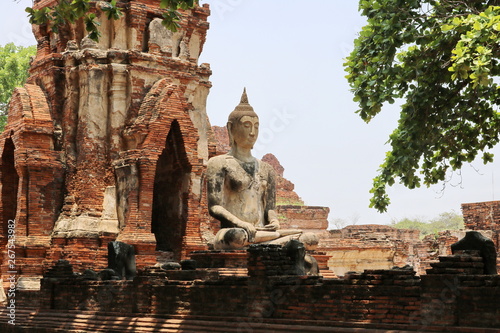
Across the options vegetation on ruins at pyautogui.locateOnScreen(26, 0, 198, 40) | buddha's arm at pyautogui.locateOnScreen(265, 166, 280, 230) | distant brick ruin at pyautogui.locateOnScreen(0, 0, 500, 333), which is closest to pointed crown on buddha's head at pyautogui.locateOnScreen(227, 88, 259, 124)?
buddha's arm at pyautogui.locateOnScreen(265, 166, 280, 230)

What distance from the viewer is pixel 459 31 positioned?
35.4 feet

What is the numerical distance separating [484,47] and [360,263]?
1228 centimetres

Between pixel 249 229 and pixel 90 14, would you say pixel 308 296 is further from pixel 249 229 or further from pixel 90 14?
pixel 90 14

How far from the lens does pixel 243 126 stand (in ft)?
41.7

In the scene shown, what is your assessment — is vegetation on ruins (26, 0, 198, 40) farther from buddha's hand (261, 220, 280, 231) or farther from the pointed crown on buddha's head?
buddha's hand (261, 220, 280, 231)

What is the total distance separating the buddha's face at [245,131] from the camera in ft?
41.6

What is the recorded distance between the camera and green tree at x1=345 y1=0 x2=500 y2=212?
38.1 feet

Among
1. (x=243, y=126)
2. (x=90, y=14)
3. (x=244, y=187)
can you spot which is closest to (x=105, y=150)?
(x=243, y=126)

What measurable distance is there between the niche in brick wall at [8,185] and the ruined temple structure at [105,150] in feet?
0.07

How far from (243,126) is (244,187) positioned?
0.96 metres

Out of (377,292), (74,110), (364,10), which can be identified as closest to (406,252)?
(74,110)

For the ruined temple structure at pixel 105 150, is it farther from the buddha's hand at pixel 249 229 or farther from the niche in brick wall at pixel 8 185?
the buddha's hand at pixel 249 229

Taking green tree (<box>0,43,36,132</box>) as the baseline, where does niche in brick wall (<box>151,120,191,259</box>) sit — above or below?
below

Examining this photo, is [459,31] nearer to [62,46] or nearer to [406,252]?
[62,46]
